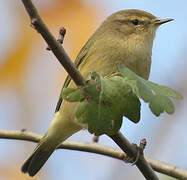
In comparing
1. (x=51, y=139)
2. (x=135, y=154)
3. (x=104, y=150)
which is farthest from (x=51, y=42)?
(x=51, y=139)

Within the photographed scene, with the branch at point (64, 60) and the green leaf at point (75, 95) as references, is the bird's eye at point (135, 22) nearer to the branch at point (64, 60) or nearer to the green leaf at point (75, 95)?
the branch at point (64, 60)

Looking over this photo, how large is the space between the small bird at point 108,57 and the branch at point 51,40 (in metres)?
1.12

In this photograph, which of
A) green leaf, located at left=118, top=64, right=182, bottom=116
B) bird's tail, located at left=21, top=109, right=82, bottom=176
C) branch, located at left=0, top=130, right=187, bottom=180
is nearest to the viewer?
green leaf, located at left=118, top=64, right=182, bottom=116

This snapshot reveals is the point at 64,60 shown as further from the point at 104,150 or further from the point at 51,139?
the point at 51,139

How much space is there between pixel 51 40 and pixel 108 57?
4.59 feet

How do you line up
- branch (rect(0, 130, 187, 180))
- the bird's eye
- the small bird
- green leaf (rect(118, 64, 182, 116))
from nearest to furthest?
green leaf (rect(118, 64, 182, 116)) < branch (rect(0, 130, 187, 180)) < the small bird < the bird's eye

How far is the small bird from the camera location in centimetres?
339

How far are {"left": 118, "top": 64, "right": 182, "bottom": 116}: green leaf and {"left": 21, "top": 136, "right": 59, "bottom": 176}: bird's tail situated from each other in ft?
5.79

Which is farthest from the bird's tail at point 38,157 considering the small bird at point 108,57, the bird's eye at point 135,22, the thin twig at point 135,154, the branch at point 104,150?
the bird's eye at point 135,22

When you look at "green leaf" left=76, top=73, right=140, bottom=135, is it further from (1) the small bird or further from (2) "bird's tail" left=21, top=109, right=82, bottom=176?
(2) "bird's tail" left=21, top=109, right=82, bottom=176

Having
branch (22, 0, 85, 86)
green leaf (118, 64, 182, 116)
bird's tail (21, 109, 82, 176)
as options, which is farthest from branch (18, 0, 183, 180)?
bird's tail (21, 109, 82, 176)

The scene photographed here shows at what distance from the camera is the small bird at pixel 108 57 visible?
3391 mm

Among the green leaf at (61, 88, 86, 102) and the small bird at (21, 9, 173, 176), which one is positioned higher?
the green leaf at (61, 88, 86, 102)

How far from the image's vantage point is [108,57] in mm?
3387
